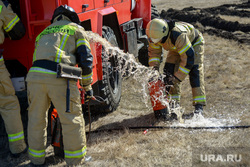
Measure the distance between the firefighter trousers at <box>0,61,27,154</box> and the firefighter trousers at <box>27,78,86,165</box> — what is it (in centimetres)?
41

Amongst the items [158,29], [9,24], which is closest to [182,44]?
[158,29]

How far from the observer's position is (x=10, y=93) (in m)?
3.72

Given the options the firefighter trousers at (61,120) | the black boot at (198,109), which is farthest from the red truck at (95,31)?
the black boot at (198,109)

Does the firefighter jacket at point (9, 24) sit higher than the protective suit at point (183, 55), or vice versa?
the firefighter jacket at point (9, 24)

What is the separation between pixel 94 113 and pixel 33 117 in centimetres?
175

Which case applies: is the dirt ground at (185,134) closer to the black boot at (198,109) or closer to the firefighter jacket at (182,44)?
the black boot at (198,109)

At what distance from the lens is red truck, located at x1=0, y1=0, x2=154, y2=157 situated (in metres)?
3.64

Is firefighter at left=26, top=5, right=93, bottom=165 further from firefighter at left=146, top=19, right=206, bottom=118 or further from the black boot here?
the black boot

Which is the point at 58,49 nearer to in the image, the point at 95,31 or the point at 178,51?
the point at 95,31

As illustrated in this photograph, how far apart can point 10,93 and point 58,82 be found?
0.85 m

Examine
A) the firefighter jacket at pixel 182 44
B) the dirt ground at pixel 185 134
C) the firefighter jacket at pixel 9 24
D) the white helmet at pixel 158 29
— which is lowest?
the dirt ground at pixel 185 134

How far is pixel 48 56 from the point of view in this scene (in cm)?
324

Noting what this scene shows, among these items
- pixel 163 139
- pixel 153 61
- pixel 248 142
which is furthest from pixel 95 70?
pixel 248 142

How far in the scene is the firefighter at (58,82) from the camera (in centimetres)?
325
